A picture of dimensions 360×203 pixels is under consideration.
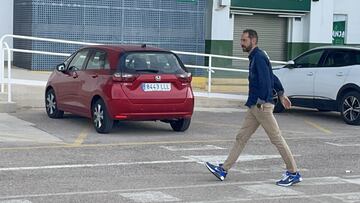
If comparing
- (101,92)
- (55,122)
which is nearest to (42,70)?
(55,122)

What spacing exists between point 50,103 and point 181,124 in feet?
9.54

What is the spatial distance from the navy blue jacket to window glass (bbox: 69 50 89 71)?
532cm

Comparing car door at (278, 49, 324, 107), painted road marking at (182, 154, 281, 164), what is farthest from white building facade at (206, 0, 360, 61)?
painted road marking at (182, 154, 281, 164)

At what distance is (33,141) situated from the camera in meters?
12.2

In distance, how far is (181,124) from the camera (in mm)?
13844

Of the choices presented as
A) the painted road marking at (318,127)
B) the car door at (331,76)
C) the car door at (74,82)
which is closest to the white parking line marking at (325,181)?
the painted road marking at (318,127)

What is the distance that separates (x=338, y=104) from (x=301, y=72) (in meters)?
1.35

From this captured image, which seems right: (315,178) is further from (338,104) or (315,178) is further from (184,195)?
(338,104)

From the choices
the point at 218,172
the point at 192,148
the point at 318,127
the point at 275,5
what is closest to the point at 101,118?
the point at 192,148

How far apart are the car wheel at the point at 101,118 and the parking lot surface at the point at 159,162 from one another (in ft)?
0.70

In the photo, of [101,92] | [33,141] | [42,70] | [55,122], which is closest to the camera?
[33,141]

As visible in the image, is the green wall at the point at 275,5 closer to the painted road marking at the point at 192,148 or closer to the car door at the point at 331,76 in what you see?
the car door at the point at 331,76

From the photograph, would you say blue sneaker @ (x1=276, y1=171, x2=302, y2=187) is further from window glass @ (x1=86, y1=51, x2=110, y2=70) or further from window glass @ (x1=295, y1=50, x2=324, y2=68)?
window glass @ (x1=295, y1=50, x2=324, y2=68)

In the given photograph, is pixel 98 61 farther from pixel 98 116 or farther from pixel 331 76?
pixel 331 76
